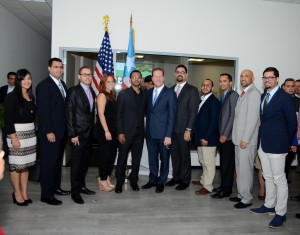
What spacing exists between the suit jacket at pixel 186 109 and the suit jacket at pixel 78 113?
1.34m

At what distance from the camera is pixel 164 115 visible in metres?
4.18

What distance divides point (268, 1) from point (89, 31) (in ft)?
12.3

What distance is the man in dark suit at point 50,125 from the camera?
3.49 metres

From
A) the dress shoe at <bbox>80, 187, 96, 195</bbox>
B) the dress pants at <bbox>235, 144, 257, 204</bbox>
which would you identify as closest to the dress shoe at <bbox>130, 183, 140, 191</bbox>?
the dress shoe at <bbox>80, 187, 96, 195</bbox>

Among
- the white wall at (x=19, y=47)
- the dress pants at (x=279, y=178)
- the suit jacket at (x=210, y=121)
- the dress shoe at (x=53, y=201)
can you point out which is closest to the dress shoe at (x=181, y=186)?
the suit jacket at (x=210, y=121)

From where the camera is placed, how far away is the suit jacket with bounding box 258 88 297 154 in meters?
3.11

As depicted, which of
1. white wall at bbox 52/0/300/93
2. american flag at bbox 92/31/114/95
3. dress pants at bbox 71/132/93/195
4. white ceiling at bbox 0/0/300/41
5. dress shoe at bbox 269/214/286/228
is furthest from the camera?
white ceiling at bbox 0/0/300/41

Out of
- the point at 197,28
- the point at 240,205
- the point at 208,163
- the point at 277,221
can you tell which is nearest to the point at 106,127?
the point at 208,163

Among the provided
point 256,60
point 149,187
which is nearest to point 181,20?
point 256,60

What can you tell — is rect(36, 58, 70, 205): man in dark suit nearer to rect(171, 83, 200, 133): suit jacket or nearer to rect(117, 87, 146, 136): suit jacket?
rect(117, 87, 146, 136): suit jacket

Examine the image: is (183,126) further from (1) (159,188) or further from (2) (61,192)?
(2) (61,192)

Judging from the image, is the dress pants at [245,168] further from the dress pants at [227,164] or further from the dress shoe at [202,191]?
the dress shoe at [202,191]

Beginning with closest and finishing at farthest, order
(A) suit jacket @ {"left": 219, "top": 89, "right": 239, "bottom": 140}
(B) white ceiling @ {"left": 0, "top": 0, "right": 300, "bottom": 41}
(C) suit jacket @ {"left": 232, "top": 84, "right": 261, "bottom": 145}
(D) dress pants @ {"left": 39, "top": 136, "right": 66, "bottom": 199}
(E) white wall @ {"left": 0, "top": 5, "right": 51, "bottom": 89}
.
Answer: (C) suit jacket @ {"left": 232, "top": 84, "right": 261, "bottom": 145}, (D) dress pants @ {"left": 39, "top": 136, "right": 66, "bottom": 199}, (A) suit jacket @ {"left": 219, "top": 89, "right": 239, "bottom": 140}, (B) white ceiling @ {"left": 0, "top": 0, "right": 300, "bottom": 41}, (E) white wall @ {"left": 0, "top": 5, "right": 51, "bottom": 89}

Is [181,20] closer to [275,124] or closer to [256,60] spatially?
[256,60]
